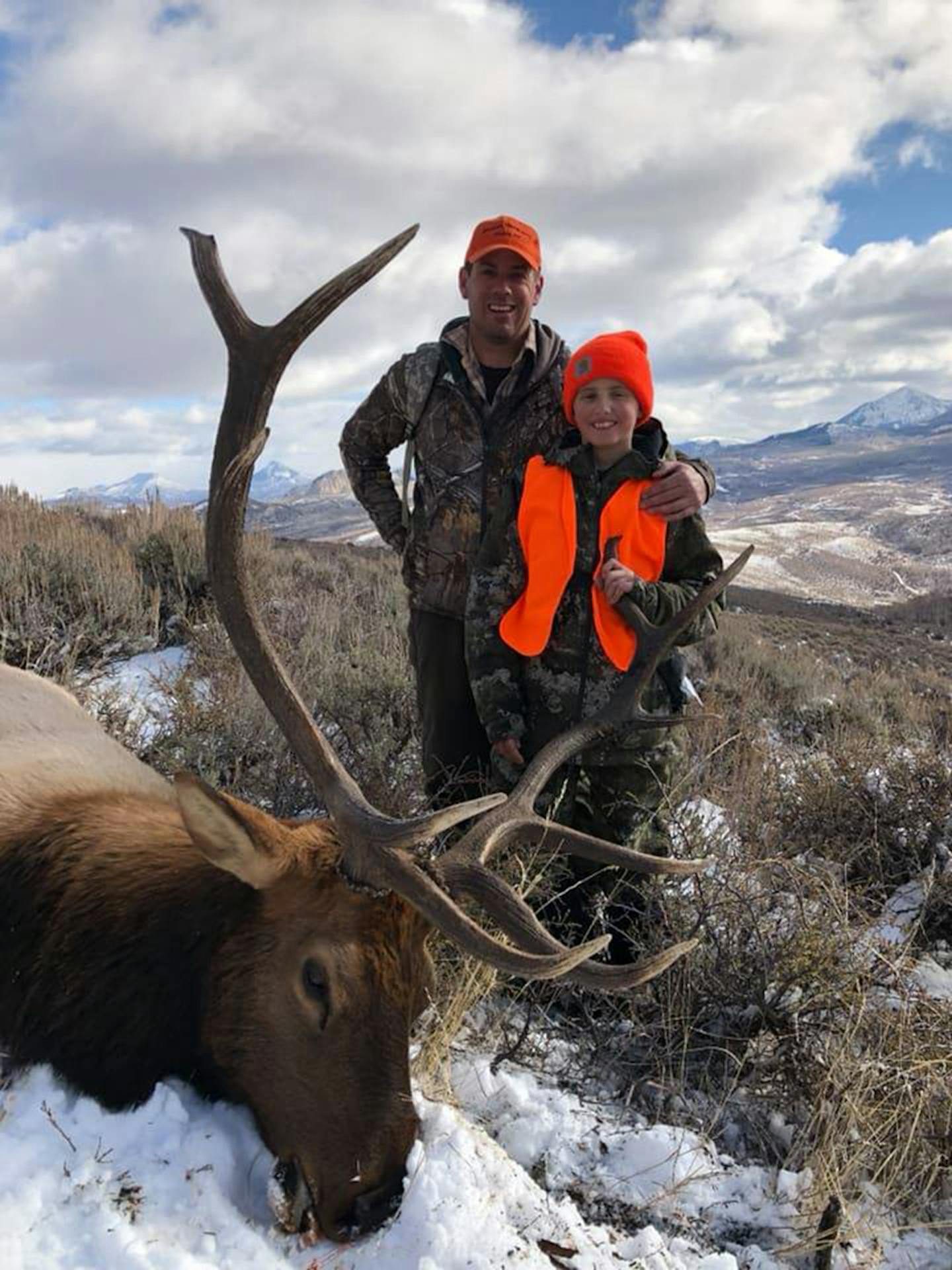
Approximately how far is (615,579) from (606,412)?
62 cm

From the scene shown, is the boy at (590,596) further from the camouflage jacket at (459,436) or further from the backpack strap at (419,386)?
the backpack strap at (419,386)

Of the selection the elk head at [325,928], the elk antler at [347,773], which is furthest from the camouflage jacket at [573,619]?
the elk head at [325,928]

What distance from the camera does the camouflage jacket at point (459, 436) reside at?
11.9 ft

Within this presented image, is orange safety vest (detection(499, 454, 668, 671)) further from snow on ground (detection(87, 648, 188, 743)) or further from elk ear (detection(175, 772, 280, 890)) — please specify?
snow on ground (detection(87, 648, 188, 743))

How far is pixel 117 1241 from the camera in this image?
1778mm

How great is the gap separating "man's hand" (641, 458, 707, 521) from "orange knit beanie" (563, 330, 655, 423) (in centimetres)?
28

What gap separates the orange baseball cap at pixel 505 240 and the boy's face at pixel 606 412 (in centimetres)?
79

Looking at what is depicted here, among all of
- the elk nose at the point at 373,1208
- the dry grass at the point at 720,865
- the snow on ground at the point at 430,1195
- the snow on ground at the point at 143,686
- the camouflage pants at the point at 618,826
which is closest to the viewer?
the snow on ground at the point at 430,1195

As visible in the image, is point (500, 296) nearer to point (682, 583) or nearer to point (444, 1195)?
point (682, 583)

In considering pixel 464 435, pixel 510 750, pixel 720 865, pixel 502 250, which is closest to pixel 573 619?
pixel 510 750

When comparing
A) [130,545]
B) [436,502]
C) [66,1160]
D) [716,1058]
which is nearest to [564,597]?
[436,502]

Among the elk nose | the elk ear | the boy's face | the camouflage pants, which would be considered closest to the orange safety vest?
the boy's face

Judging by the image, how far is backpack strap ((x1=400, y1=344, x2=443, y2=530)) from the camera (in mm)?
3730

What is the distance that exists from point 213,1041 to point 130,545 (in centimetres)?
627
